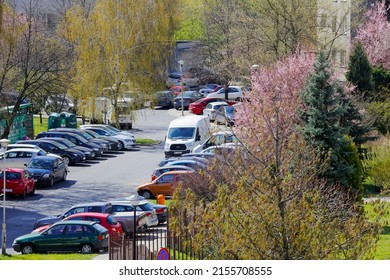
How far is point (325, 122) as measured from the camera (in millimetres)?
29016

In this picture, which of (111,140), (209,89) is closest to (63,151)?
(111,140)

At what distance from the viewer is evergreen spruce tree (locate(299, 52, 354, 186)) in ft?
94.9

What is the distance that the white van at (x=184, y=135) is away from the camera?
48.7 meters

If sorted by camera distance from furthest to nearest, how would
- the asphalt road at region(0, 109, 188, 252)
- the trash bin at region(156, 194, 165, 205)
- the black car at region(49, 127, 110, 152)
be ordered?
the black car at region(49, 127, 110, 152) < the trash bin at region(156, 194, 165, 205) < the asphalt road at region(0, 109, 188, 252)

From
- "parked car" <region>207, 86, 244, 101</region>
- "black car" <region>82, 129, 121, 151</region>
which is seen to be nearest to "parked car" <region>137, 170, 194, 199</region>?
"black car" <region>82, 129, 121, 151</region>

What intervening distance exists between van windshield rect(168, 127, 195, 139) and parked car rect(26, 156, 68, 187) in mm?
7740

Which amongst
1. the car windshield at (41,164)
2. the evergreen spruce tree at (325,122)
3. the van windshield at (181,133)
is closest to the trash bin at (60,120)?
the van windshield at (181,133)

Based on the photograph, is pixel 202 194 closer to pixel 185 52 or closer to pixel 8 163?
pixel 8 163

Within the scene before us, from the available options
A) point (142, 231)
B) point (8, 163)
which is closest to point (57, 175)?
point (8, 163)

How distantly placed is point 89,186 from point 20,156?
178 inches

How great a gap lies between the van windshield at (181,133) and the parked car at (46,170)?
7.74 metres

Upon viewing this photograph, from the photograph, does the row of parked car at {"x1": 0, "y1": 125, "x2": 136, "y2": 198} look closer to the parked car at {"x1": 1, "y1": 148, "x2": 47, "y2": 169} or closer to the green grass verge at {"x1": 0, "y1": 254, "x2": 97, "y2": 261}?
the parked car at {"x1": 1, "y1": 148, "x2": 47, "y2": 169}

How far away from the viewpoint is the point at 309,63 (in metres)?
44.5

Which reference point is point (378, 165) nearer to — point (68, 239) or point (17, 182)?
point (68, 239)
